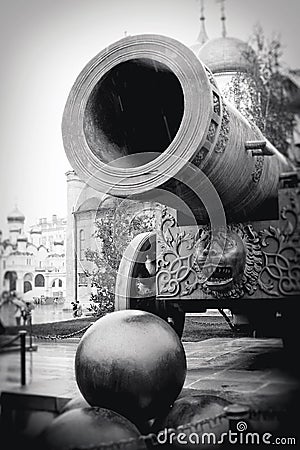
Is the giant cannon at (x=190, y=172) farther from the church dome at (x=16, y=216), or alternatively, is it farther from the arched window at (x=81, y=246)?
the church dome at (x=16, y=216)

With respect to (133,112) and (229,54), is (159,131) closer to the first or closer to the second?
(133,112)

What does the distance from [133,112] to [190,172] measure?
336 mm

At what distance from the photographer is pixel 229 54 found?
2.46 metres

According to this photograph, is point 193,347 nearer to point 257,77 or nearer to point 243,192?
point 243,192

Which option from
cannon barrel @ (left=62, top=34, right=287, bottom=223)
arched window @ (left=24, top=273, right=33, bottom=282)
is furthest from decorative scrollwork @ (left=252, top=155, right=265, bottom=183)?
arched window @ (left=24, top=273, right=33, bottom=282)

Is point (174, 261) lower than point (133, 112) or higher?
lower

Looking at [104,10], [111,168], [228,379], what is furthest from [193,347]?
[104,10]

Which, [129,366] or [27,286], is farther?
[27,286]

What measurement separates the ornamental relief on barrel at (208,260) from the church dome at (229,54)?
54cm

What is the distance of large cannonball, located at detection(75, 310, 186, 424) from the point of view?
2.10 metres

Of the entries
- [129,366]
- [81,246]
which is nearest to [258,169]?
[81,246]

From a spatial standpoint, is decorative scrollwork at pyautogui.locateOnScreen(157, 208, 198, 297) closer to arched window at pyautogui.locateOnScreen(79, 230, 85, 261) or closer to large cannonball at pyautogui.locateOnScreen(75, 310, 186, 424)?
arched window at pyautogui.locateOnScreen(79, 230, 85, 261)

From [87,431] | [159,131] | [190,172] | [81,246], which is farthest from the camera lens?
[81,246]

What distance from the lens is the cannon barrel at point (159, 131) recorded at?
2.03 metres
